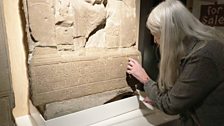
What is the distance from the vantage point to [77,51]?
1.31 metres

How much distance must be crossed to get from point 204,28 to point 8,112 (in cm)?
111

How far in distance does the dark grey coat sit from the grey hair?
5 cm

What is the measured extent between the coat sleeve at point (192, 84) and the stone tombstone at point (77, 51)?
387 mm

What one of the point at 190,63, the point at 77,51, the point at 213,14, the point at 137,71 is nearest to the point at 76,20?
the point at 77,51

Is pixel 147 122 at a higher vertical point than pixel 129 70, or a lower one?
lower

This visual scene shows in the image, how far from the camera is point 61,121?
4.18 feet

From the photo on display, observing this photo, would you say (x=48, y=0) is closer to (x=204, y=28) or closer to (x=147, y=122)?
(x=204, y=28)

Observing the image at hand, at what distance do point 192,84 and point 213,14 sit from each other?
1.12m

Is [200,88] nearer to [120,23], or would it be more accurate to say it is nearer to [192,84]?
[192,84]

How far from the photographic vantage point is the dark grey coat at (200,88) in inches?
41.7

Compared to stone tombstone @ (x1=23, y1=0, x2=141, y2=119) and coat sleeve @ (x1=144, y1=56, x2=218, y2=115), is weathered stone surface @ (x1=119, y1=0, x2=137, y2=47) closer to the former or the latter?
stone tombstone @ (x1=23, y1=0, x2=141, y2=119)

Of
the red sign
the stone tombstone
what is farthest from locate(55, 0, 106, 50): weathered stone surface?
the red sign

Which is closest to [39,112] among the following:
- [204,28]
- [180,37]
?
[180,37]

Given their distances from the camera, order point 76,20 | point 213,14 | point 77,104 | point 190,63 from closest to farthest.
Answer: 1. point 190,63
2. point 76,20
3. point 77,104
4. point 213,14
